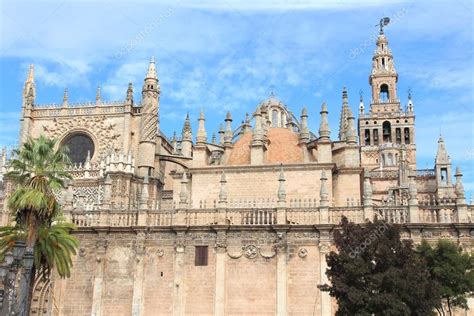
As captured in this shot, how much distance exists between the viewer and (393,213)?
25.6m

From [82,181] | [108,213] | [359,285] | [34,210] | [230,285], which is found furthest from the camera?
[82,181]

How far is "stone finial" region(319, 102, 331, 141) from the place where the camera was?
29.2 meters

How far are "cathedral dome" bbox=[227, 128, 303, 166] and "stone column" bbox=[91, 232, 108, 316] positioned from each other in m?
8.14

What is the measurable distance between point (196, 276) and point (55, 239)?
7275 mm

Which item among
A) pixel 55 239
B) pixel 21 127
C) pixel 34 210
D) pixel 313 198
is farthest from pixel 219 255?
pixel 21 127

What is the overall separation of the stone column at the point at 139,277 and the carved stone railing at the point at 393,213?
37.3 ft

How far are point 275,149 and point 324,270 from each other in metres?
8.33

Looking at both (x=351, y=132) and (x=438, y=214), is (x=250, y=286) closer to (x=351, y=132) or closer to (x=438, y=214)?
(x=438, y=214)

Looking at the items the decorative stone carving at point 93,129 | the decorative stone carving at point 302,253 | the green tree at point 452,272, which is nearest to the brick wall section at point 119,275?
the decorative stone carving at point 302,253

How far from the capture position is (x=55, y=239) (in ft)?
72.3

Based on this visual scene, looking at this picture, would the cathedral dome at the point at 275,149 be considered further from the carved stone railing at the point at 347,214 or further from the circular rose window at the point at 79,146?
the circular rose window at the point at 79,146

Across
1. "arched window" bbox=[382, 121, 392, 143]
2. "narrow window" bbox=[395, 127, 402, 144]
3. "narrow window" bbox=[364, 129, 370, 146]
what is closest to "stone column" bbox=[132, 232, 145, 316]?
"narrow window" bbox=[364, 129, 370, 146]

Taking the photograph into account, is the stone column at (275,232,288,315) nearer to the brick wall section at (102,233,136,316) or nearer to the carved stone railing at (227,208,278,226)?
the carved stone railing at (227,208,278,226)

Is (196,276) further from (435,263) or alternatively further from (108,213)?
(435,263)
